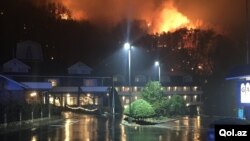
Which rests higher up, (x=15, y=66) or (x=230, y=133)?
(x=15, y=66)

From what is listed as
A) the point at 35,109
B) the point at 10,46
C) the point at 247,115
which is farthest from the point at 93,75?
the point at 247,115

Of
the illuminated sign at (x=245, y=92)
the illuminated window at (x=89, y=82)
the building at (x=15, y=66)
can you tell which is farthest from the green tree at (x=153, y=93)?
the illuminated window at (x=89, y=82)

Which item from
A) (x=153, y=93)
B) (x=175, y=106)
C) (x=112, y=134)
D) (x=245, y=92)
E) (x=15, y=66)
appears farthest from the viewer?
(x=15, y=66)

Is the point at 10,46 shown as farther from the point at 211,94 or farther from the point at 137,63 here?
the point at 211,94

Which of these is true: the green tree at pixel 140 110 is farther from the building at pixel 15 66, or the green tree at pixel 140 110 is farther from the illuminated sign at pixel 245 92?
the building at pixel 15 66

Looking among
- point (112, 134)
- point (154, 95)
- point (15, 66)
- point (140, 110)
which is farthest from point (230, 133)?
point (15, 66)

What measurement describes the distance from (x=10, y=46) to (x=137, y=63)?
4007cm

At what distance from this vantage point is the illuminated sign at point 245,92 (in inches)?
1103

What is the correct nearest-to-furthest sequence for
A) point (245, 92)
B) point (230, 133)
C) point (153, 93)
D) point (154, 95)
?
point (230, 133) < point (245, 92) < point (153, 93) < point (154, 95)

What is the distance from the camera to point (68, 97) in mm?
→ 96375

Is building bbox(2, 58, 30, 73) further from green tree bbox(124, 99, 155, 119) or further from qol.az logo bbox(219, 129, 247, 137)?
qol.az logo bbox(219, 129, 247, 137)

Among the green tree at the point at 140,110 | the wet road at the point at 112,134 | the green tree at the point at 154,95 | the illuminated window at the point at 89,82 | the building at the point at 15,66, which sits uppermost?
the building at the point at 15,66

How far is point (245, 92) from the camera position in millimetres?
28359

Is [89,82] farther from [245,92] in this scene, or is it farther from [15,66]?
[245,92]
